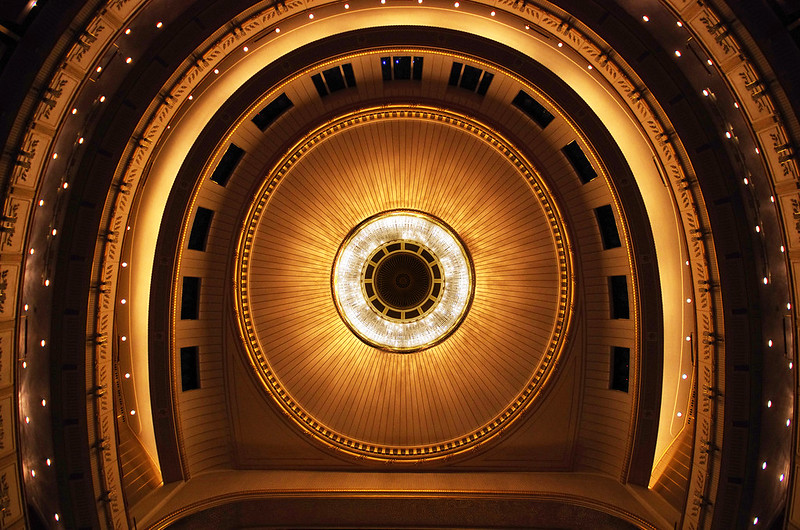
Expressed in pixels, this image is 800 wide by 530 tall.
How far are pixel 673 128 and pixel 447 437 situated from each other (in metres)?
8.18

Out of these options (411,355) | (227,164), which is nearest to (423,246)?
(411,355)

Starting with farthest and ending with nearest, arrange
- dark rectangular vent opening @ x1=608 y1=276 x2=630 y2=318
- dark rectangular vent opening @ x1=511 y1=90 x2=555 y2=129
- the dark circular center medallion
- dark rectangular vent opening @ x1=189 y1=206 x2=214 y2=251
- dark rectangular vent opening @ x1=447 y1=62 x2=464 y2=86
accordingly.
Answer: the dark circular center medallion → dark rectangular vent opening @ x1=189 y1=206 x2=214 y2=251 → dark rectangular vent opening @ x1=608 y1=276 x2=630 y2=318 → dark rectangular vent opening @ x1=511 y1=90 x2=555 y2=129 → dark rectangular vent opening @ x1=447 y1=62 x2=464 y2=86

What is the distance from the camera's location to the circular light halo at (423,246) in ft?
36.7

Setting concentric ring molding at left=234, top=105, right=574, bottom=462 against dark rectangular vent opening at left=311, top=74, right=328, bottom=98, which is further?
concentric ring molding at left=234, top=105, right=574, bottom=462

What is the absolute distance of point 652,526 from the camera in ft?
28.0

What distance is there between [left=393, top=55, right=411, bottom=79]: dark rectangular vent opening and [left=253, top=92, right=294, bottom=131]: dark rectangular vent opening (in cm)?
248

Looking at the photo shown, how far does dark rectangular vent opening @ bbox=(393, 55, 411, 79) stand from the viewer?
10180 mm

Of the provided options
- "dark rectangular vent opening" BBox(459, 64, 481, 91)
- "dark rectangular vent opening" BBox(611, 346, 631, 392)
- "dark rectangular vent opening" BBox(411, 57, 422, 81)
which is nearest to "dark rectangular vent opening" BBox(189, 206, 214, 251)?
"dark rectangular vent opening" BBox(411, 57, 422, 81)

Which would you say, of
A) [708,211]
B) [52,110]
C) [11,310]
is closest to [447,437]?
[708,211]

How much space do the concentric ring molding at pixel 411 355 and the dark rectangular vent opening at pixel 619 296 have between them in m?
0.91

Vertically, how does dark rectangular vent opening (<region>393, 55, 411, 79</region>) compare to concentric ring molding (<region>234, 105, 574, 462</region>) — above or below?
above

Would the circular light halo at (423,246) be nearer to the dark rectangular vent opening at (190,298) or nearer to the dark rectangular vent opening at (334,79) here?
the dark rectangular vent opening at (334,79)

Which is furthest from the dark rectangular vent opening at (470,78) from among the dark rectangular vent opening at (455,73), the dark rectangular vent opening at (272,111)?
the dark rectangular vent opening at (272,111)

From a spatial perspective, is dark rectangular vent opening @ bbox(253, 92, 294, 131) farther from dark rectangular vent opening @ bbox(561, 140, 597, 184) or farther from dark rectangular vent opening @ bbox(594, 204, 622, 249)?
dark rectangular vent opening @ bbox(594, 204, 622, 249)
